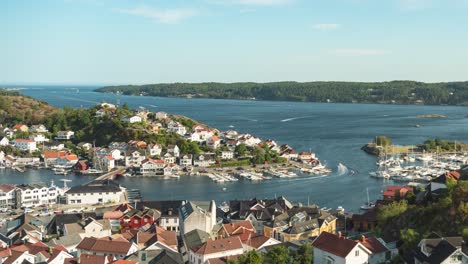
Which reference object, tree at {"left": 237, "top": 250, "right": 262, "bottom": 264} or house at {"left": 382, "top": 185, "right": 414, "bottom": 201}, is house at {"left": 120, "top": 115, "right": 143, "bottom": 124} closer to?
house at {"left": 382, "top": 185, "right": 414, "bottom": 201}

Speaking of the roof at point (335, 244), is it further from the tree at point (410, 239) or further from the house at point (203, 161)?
the house at point (203, 161)

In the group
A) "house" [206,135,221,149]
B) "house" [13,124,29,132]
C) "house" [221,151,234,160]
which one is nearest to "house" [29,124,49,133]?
"house" [13,124,29,132]

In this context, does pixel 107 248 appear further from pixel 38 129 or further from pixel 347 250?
pixel 38 129

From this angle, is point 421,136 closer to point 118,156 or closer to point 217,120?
point 217,120

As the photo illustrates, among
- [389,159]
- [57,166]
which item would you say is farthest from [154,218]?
[389,159]

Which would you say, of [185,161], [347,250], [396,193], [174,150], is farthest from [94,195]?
[347,250]

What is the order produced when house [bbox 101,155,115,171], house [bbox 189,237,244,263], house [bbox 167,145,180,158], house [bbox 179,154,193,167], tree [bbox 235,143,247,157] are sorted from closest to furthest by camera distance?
house [bbox 189,237,244,263] < house [bbox 101,155,115,171] < house [bbox 179,154,193,167] < house [bbox 167,145,180,158] < tree [bbox 235,143,247,157]

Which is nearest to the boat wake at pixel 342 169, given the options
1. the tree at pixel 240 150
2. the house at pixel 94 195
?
the tree at pixel 240 150
